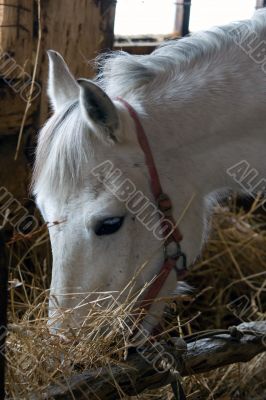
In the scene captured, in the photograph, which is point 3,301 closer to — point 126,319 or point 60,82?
point 126,319

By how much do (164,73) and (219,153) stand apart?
0.31 meters

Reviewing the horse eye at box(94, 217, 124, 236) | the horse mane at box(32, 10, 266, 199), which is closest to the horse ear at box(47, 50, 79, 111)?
the horse mane at box(32, 10, 266, 199)

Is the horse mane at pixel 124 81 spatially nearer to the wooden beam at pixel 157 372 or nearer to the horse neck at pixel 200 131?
the horse neck at pixel 200 131

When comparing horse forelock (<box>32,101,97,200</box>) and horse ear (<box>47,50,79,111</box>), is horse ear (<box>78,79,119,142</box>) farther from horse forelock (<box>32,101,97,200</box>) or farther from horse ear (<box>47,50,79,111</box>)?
horse ear (<box>47,50,79,111</box>)

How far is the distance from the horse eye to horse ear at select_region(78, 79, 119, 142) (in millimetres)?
235

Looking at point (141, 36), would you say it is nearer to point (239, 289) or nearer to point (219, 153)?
point (239, 289)

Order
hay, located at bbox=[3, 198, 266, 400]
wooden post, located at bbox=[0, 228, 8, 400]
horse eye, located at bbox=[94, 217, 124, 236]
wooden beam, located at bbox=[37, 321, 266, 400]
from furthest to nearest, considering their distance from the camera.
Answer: horse eye, located at bbox=[94, 217, 124, 236] → hay, located at bbox=[3, 198, 266, 400] → wooden beam, located at bbox=[37, 321, 266, 400] → wooden post, located at bbox=[0, 228, 8, 400]

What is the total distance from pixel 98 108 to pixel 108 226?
13.3 inches

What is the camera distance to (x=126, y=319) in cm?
195

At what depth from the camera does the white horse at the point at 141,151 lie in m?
1.89

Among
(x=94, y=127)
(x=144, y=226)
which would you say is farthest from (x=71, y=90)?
(x=144, y=226)

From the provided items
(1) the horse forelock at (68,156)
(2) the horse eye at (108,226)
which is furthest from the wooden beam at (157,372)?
(1) the horse forelock at (68,156)

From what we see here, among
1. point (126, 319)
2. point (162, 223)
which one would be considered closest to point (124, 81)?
point (162, 223)

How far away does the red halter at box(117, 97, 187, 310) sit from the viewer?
2.00 meters
